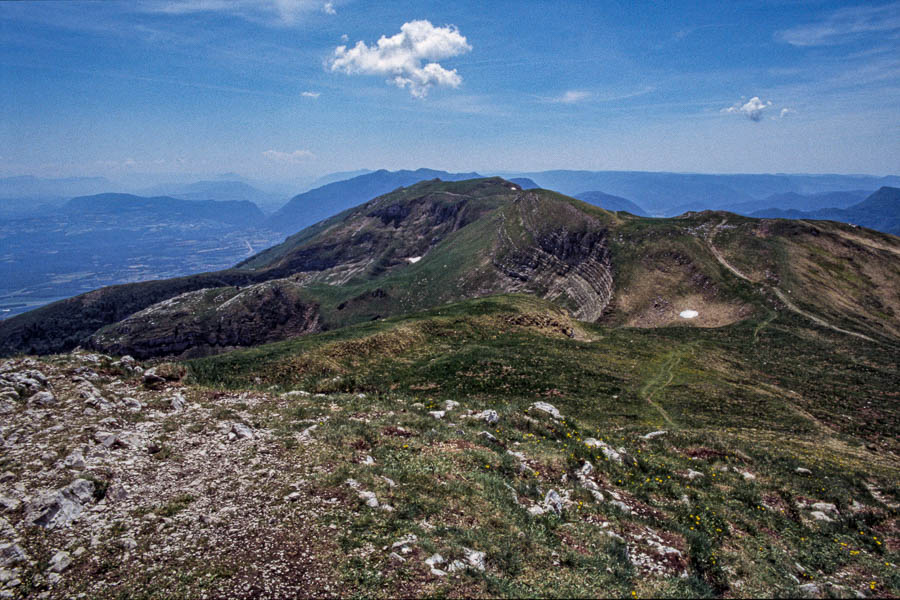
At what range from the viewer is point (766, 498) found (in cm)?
1625

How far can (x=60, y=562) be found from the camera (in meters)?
8.30

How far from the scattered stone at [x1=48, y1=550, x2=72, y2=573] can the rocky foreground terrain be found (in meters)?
0.03

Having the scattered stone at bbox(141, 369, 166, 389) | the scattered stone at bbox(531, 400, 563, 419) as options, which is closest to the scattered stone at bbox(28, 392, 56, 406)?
the scattered stone at bbox(141, 369, 166, 389)

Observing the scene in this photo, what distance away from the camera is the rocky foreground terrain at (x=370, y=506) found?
8.77m

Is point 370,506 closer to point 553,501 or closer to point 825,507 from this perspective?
point 553,501

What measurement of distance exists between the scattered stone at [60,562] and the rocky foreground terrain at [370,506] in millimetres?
34

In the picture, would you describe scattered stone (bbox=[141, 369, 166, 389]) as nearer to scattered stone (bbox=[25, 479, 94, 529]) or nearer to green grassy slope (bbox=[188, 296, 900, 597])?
green grassy slope (bbox=[188, 296, 900, 597])

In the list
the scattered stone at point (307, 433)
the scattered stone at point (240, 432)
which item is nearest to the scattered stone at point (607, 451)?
the scattered stone at point (307, 433)

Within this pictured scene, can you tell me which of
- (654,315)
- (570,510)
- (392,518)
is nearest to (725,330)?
(654,315)

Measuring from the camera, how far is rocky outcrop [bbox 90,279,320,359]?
438ft

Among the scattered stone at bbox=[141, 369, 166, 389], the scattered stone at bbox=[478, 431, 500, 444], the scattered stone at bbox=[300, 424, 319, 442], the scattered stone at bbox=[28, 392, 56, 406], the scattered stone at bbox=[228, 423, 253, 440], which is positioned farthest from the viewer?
the scattered stone at bbox=[141, 369, 166, 389]

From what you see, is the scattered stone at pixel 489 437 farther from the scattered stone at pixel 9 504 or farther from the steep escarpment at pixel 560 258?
the steep escarpment at pixel 560 258

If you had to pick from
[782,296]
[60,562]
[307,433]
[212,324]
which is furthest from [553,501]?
[212,324]

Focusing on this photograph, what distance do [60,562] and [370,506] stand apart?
6563mm
